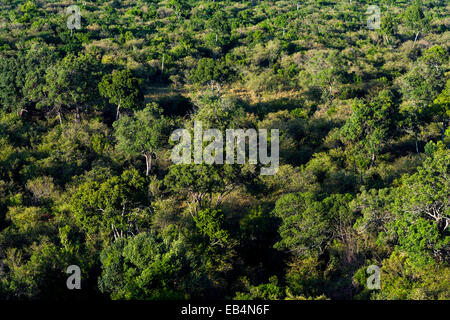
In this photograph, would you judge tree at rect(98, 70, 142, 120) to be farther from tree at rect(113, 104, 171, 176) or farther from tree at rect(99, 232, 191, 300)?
tree at rect(99, 232, 191, 300)

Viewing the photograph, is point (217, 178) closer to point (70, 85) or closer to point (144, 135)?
point (144, 135)

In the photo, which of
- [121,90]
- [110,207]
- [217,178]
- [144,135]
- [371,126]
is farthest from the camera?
[121,90]

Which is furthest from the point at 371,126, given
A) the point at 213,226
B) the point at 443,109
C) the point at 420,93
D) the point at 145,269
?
the point at 145,269

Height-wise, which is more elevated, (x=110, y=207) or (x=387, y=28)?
(x=387, y=28)

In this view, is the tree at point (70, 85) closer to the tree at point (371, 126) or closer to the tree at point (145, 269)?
the tree at point (145, 269)

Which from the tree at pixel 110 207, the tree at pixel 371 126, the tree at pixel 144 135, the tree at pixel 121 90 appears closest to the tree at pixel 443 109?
the tree at pixel 371 126
